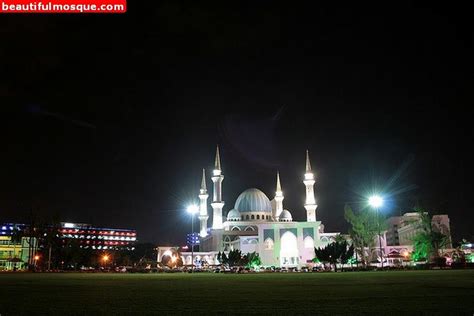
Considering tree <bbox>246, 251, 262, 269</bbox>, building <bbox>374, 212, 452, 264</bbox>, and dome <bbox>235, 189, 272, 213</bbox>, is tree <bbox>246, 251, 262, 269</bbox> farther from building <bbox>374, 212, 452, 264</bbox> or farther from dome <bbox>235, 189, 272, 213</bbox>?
building <bbox>374, 212, 452, 264</bbox>

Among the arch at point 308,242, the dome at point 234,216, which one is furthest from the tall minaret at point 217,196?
the arch at point 308,242

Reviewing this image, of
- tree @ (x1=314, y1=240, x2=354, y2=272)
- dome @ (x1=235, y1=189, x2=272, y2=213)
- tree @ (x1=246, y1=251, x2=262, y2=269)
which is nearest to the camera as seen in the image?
tree @ (x1=314, y1=240, x2=354, y2=272)

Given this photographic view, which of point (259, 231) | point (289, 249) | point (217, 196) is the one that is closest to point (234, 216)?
point (217, 196)

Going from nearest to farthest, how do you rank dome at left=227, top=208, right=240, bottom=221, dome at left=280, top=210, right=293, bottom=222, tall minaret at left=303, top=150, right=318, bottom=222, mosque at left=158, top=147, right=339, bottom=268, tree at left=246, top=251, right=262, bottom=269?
tree at left=246, top=251, right=262, bottom=269
mosque at left=158, top=147, right=339, bottom=268
tall minaret at left=303, top=150, right=318, bottom=222
dome at left=227, top=208, right=240, bottom=221
dome at left=280, top=210, right=293, bottom=222

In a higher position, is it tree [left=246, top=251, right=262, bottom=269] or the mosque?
the mosque

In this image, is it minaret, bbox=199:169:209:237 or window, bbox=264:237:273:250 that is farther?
minaret, bbox=199:169:209:237

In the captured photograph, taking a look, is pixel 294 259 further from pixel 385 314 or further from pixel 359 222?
pixel 385 314

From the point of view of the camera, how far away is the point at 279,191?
11150 cm

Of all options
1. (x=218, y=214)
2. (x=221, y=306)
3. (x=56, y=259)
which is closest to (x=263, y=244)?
(x=218, y=214)

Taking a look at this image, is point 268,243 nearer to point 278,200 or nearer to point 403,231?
point 278,200

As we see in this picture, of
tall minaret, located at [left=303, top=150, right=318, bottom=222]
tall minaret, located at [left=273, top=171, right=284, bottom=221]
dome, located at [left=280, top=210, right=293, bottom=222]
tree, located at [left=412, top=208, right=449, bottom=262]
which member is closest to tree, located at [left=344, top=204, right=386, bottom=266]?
tree, located at [left=412, top=208, right=449, bottom=262]

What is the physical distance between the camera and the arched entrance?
283ft

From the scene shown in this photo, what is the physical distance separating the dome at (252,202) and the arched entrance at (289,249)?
14.6m

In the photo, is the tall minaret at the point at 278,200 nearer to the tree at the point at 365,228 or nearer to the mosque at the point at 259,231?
the mosque at the point at 259,231
